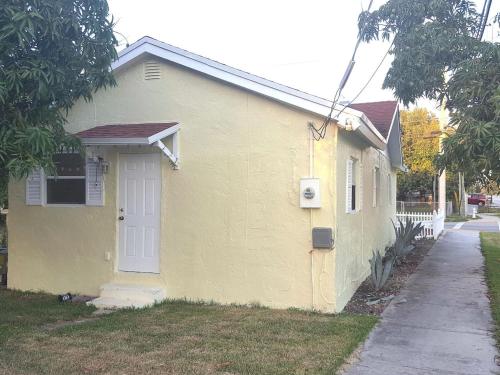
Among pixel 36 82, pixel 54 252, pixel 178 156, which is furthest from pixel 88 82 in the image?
pixel 54 252

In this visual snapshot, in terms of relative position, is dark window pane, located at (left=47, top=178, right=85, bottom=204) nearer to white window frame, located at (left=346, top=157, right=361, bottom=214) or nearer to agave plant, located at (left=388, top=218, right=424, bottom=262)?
white window frame, located at (left=346, top=157, right=361, bottom=214)

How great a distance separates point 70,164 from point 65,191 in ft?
1.55

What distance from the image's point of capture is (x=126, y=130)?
792 cm

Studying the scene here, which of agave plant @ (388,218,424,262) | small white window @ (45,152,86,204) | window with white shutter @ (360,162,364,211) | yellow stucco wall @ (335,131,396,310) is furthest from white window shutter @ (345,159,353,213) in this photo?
small white window @ (45,152,86,204)

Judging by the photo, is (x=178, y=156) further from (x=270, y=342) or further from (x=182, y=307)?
(x=270, y=342)

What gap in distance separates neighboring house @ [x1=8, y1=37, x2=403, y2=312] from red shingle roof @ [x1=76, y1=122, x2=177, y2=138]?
0.13 feet

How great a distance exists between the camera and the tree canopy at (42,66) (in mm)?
5066

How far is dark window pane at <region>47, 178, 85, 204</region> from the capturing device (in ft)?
28.8

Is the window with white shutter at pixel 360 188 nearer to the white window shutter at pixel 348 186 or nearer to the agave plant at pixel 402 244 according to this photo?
the white window shutter at pixel 348 186

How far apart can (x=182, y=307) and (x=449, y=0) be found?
6665 mm

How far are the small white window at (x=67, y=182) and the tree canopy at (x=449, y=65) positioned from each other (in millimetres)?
5309

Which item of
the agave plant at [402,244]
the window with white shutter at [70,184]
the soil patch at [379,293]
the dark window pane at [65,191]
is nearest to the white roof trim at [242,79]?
the window with white shutter at [70,184]

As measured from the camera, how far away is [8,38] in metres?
5.08

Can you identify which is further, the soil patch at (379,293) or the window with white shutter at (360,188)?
the window with white shutter at (360,188)
